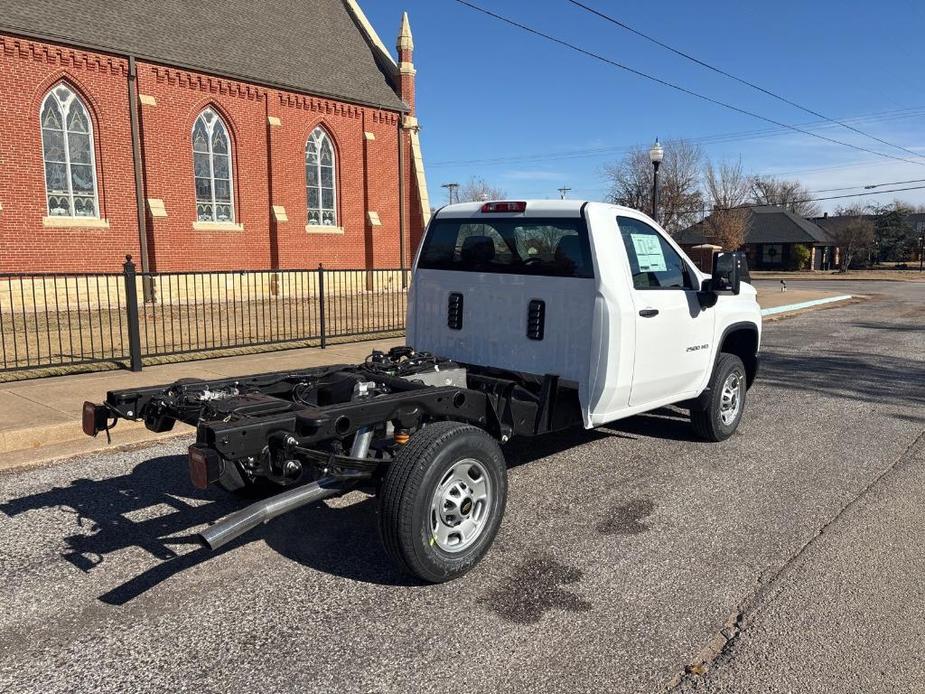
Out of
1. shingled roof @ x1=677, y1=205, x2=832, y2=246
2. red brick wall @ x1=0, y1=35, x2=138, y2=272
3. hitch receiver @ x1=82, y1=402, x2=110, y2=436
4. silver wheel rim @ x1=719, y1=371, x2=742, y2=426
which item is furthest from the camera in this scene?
shingled roof @ x1=677, y1=205, x2=832, y2=246

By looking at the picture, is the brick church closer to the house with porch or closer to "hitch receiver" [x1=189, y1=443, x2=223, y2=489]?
"hitch receiver" [x1=189, y1=443, x2=223, y2=489]

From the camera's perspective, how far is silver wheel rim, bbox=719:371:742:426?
669 centimetres

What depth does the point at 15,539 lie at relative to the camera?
4465 mm

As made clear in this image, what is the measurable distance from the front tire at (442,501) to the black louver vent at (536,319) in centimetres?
139

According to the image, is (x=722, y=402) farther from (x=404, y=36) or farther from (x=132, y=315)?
(x=404, y=36)

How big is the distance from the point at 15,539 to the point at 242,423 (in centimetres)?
213

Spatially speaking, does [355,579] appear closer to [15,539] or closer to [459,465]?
[459,465]

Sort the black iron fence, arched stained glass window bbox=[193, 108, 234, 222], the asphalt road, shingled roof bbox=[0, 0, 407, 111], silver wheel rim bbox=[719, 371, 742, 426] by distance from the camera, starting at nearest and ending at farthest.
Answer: the asphalt road < silver wheel rim bbox=[719, 371, 742, 426] < the black iron fence < shingled roof bbox=[0, 0, 407, 111] < arched stained glass window bbox=[193, 108, 234, 222]

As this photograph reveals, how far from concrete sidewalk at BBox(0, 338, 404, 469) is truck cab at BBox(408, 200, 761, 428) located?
10.4 ft

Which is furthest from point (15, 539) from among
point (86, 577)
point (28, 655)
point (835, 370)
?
point (835, 370)

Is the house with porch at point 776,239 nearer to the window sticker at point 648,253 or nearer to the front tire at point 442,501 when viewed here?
the window sticker at point 648,253

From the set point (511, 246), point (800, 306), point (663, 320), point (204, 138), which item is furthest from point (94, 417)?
point (800, 306)

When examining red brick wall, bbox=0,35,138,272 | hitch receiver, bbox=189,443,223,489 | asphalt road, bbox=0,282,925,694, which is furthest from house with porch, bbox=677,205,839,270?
hitch receiver, bbox=189,443,223,489

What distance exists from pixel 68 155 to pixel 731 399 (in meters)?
18.6
